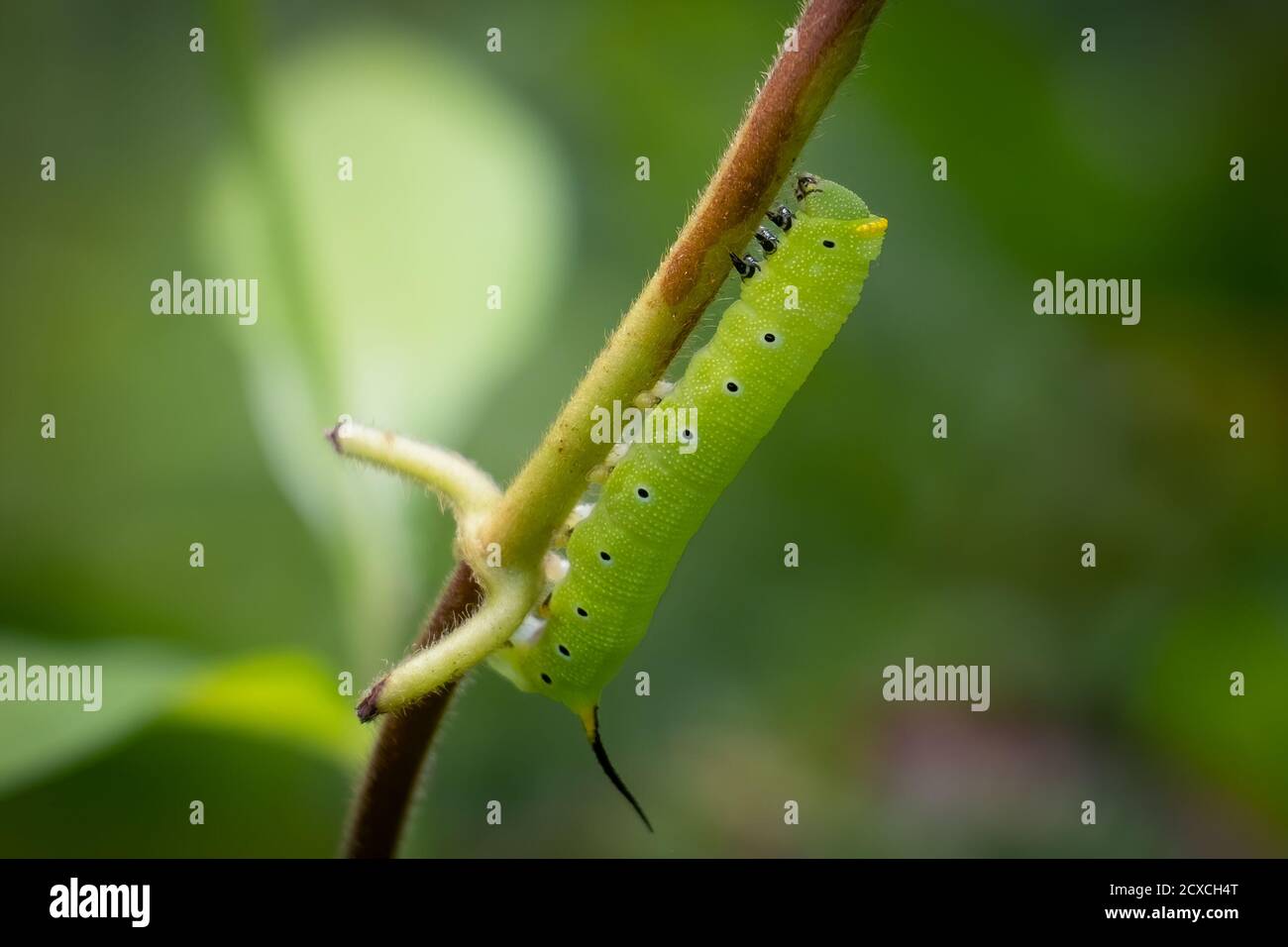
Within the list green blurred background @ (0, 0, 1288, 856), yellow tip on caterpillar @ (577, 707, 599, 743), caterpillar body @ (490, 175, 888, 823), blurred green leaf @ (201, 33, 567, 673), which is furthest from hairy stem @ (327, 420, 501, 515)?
green blurred background @ (0, 0, 1288, 856)

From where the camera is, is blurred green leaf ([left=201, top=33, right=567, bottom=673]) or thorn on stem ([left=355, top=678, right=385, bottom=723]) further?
blurred green leaf ([left=201, top=33, right=567, bottom=673])

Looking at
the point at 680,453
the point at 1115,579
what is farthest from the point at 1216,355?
the point at 680,453

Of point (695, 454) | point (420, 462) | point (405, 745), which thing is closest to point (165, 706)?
point (405, 745)

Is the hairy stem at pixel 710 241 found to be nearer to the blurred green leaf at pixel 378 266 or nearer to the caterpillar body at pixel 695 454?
the caterpillar body at pixel 695 454

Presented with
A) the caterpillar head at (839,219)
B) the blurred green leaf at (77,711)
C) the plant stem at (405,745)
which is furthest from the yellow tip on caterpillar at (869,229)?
the blurred green leaf at (77,711)

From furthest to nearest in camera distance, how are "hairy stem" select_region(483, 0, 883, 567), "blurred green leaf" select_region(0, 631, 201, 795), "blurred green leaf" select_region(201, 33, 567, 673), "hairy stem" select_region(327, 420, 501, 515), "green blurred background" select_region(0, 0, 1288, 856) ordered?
"green blurred background" select_region(0, 0, 1288, 856)
"blurred green leaf" select_region(201, 33, 567, 673)
"blurred green leaf" select_region(0, 631, 201, 795)
"hairy stem" select_region(327, 420, 501, 515)
"hairy stem" select_region(483, 0, 883, 567)

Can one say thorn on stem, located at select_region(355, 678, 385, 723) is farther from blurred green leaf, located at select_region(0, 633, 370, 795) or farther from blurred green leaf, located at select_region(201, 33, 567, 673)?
blurred green leaf, located at select_region(201, 33, 567, 673)
